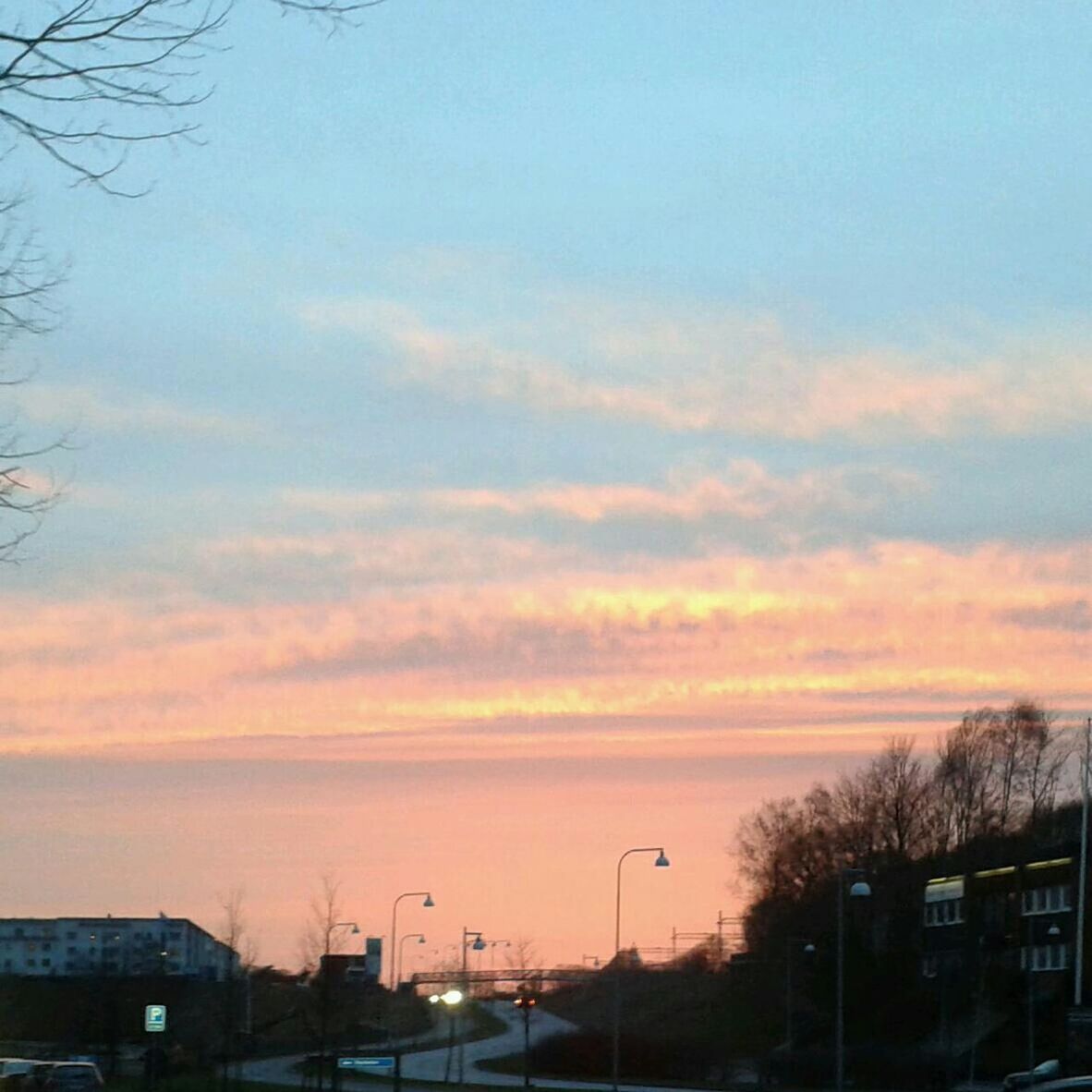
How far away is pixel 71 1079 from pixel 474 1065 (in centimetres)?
5023

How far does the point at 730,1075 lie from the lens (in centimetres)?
8781

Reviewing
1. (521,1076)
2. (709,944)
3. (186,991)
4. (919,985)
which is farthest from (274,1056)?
A: (709,944)

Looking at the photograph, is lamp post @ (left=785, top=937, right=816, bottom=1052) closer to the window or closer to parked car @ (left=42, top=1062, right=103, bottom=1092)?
the window

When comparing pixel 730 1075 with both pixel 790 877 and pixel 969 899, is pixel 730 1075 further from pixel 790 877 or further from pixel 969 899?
pixel 790 877

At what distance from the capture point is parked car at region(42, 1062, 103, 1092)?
47.8 meters

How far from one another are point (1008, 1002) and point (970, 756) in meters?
29.5

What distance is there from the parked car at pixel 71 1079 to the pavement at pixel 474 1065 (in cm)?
1379

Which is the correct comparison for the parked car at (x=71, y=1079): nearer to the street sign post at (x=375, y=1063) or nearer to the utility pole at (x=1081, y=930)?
the street sign post at (x=375, y=1063)

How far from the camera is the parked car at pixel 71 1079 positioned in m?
47.8

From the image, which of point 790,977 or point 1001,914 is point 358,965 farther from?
point 1001,914

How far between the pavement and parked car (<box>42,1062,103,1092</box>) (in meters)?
13.8

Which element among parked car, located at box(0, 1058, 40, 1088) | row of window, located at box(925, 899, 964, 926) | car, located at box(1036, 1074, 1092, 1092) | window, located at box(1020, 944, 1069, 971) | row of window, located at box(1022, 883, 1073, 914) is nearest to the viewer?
car, located at box(1036, 1074, 1092, 1092)

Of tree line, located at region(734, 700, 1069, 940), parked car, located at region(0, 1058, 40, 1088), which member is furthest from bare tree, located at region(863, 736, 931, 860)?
parked car, located at region(0, 1058, 40, 1088)

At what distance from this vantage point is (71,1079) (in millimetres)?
48281
